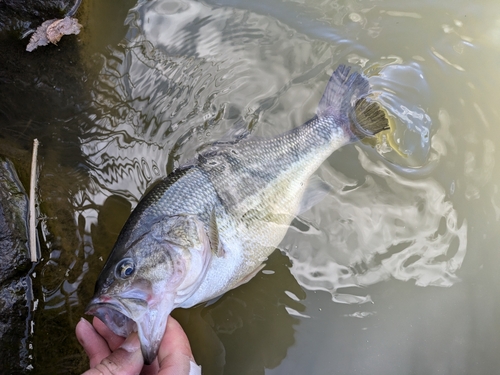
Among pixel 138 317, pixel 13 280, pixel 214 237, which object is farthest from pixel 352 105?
pixel 13 280

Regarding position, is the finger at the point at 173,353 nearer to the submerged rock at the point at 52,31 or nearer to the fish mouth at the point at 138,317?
the fish mouth at the point at 138,317

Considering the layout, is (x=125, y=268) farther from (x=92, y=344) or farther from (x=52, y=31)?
(x=52, y=31)

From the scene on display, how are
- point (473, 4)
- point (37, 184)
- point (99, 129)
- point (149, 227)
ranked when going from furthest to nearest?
point (473, 4) < point (99, 129) < point (37, 184) < point (149, 227)

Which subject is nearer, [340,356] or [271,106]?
[340,356]

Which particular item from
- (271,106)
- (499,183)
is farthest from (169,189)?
(499,183)

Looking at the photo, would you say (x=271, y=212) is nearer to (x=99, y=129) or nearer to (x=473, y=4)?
(x=99, y=129)

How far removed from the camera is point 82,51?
11.7ft

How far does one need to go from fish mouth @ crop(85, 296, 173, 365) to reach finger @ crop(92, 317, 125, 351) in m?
0.18

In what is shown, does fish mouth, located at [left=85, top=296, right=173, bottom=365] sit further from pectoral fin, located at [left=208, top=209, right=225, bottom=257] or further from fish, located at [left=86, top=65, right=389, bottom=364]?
pectoral fin, located at [left=208, top=209, right=225, bottom=257]

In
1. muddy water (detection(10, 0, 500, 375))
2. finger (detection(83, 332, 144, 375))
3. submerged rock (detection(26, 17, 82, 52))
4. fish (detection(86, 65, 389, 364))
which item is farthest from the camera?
submerged rock (detection(26, 17, 82, 52))

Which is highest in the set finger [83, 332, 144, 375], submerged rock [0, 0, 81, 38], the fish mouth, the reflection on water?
submerged rock [0, 0, 81, 38]

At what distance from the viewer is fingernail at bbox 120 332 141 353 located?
2053 millimetres

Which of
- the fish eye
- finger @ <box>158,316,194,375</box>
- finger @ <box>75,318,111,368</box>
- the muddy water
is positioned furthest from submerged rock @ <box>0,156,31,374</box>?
finger @ <box>158,316,194,375</box>

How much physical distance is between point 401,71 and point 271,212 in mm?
2077
